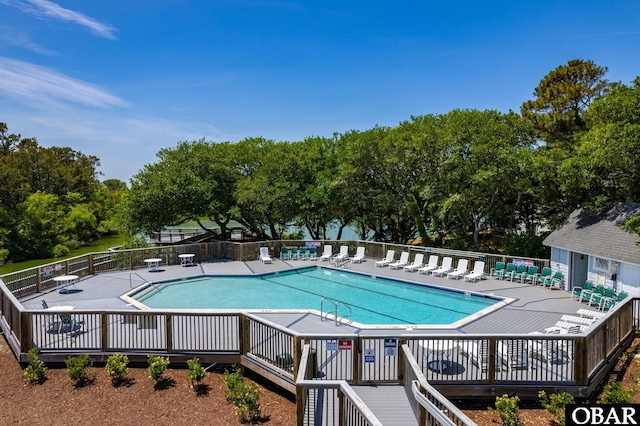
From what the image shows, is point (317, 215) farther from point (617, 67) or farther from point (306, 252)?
point (617, 67)

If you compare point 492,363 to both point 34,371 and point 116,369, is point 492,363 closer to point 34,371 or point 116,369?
point 116,369

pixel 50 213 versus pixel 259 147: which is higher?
pixel 259 147

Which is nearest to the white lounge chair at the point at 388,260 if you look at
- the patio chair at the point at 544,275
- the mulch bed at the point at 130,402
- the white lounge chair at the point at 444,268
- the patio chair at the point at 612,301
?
the white lounge chair at the point at 444,268

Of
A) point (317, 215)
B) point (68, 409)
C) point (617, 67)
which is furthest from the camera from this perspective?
point (317, 215)

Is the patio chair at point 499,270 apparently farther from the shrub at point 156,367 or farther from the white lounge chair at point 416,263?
the shrub at point 156,367

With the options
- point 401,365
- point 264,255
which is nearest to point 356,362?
point 401,365

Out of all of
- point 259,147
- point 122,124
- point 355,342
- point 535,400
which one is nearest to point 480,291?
point 535,400

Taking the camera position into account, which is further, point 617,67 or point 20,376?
point 617,67

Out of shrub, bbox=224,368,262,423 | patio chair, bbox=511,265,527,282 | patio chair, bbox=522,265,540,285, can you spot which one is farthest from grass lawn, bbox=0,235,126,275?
patio chair, bbox=522,265,540,285

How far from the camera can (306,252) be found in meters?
19.5

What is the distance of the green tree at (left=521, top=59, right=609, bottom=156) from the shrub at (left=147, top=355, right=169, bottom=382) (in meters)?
17.5

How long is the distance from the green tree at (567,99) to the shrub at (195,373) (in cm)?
1711

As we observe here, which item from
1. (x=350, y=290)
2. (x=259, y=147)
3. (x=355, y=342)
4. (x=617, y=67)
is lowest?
(x=350, y=290)

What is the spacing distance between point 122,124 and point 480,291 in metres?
23.5
